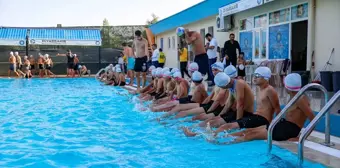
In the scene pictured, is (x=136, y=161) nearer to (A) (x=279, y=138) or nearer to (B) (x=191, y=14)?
(A) (x=279, y=138)

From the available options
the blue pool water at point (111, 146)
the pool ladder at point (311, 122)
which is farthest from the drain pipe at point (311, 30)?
the pool ladder at point (311, 122)

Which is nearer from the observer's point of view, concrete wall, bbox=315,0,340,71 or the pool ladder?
the pool ladder

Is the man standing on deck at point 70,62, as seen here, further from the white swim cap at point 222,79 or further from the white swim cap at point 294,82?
the white swim cap at point 294,82

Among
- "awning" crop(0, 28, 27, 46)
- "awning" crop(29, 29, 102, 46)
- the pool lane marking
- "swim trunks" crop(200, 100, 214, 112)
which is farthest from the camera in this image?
"awning" crop(29, 29, 102, 46)

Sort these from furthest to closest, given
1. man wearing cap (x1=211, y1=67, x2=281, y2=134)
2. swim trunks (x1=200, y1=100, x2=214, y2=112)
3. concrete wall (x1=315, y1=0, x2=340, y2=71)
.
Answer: concrete wall (x1=315, y1=0, x2=340, y2=71)
swim trunks (x1=200, y1=100, x2=214, y2=112)
man wearing cap (x1=211, y1=67, x2=281, y2=134)

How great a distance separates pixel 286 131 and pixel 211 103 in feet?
7.88

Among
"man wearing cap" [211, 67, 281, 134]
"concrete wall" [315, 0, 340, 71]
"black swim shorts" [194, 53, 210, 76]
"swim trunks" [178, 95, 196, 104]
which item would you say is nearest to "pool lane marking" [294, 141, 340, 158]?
"man wearing cap" [211, 67, 281, 134]

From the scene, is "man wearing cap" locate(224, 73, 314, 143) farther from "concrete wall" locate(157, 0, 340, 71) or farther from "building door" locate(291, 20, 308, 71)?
"building door" locate(291, 20, 308, 71)

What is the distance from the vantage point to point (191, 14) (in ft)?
62.8

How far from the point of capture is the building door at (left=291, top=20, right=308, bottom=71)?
11.7 metres

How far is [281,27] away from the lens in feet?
40.0

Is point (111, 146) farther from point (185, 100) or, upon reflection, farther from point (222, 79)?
point (185, 100)

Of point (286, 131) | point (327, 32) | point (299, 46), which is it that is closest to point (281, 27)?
point (299, 46)

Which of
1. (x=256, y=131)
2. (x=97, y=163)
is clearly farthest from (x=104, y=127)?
(x=256, y=131)
